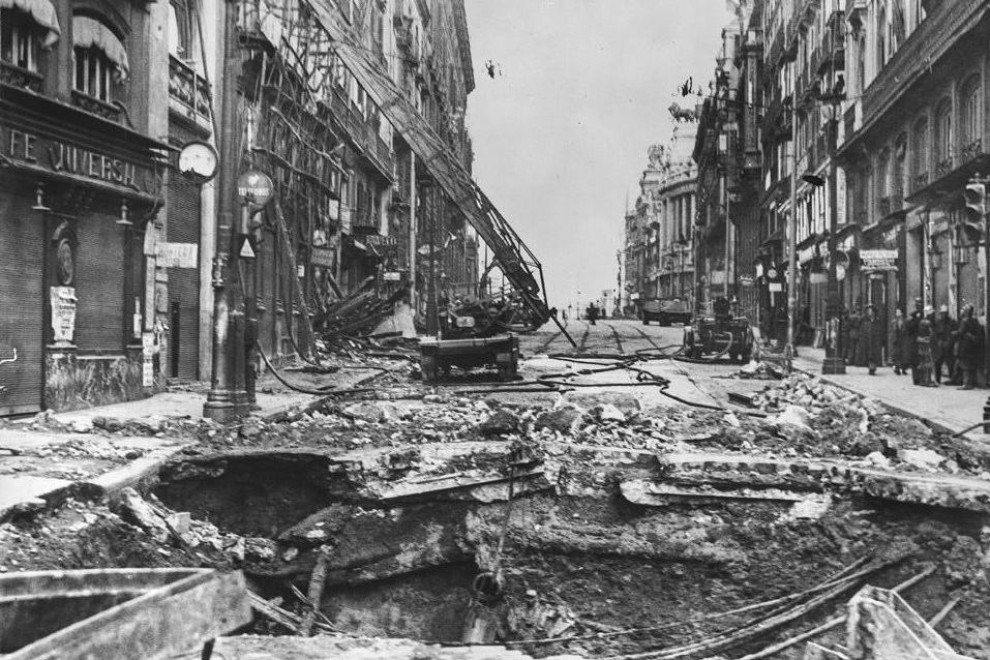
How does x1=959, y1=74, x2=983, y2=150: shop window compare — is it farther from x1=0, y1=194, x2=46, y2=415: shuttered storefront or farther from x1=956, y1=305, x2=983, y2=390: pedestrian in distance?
x1=0, y1=194, x2=46, y2=415: shuttered storefront

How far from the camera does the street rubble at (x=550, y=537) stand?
634 cm

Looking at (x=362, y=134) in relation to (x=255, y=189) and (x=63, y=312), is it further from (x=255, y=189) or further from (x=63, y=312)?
(x=63, y=312)

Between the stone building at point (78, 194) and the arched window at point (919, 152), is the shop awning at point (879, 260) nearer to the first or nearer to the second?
the arched window at point (919, 152)

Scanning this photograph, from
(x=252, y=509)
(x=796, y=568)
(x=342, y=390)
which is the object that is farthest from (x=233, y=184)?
(x=796, y=568)

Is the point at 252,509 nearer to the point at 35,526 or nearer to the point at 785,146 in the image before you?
the point at 35,526

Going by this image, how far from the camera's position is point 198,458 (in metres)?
8.34

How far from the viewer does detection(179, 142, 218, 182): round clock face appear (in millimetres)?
13062

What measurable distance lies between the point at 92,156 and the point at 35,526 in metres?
8.11

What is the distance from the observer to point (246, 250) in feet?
39.8

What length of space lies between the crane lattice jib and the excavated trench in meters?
12.2

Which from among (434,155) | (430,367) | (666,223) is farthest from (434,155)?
(666,223)

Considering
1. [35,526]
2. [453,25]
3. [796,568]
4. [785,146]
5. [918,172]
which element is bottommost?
[796,568]

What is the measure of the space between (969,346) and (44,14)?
1695cm

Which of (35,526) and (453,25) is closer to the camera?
(35,526)
